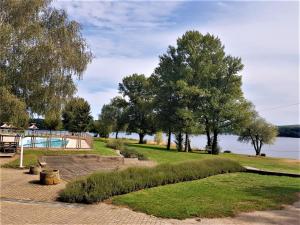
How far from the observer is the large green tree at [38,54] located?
1691 centimetres

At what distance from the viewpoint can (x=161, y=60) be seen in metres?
44.5

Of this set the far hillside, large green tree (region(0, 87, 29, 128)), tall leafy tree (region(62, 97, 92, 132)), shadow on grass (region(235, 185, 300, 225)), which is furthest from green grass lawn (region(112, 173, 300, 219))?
the far hillside

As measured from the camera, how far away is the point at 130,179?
51.6 ft

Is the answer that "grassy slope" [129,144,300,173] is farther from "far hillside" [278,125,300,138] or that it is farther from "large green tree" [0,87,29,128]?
"far hillside" [278,125,300,138]

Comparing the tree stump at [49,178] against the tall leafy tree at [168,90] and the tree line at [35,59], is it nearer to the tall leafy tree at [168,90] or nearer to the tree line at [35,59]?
the tree line at [35,59]

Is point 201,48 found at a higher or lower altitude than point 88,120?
higher

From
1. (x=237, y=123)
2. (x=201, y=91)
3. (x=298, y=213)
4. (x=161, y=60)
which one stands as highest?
(x=161, y=60)

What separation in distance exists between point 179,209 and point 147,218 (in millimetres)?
1381

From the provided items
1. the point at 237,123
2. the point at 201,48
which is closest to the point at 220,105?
the point at 237,123

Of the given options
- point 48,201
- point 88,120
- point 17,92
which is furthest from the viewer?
point 88,120

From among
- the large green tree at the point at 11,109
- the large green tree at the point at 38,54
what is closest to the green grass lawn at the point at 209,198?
the large green tree at the point at 11,109

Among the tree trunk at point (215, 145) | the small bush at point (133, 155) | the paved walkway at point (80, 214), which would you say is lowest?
the paved walkway at point (80, 214)

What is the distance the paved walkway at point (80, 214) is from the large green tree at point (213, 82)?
29.5m

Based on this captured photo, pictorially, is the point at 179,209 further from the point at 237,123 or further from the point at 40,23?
the point at 237,123
